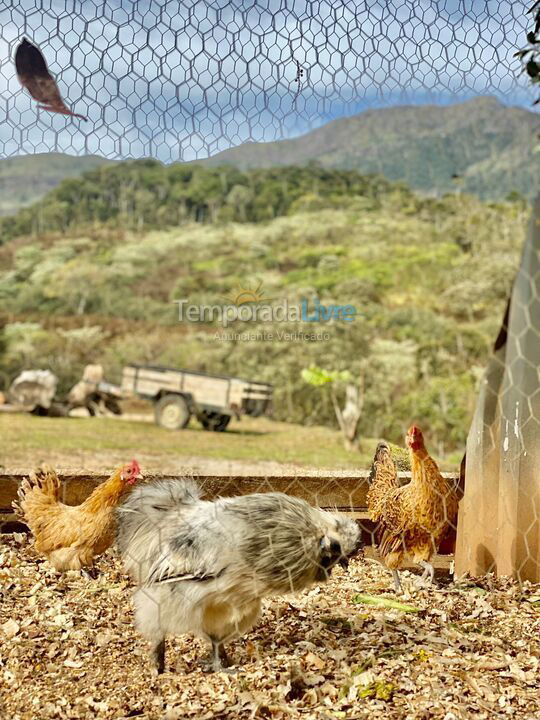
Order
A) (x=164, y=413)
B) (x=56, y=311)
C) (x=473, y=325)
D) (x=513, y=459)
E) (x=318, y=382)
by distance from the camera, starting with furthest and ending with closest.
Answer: (x=56, y=311) → (x=473, y=325) → (x=318, y=382) → (x=164, y=413) → (x=513, y=459)

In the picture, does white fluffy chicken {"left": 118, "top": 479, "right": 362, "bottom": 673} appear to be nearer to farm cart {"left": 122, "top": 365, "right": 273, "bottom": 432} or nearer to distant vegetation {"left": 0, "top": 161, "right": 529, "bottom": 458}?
farm cart {"left": 122, "top": 365, "right": 273, "bottom": 432}

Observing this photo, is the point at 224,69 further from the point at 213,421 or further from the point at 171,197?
the point at 171,197

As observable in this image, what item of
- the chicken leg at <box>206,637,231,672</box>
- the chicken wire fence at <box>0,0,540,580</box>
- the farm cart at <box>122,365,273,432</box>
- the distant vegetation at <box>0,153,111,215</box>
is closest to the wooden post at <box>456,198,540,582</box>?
the chicken wire fence at <box>0,0,540,580</box>

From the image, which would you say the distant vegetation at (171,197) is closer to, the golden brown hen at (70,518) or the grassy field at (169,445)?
the grassy field at (169,445)

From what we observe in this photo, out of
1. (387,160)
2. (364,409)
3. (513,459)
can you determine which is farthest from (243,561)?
(364,409)

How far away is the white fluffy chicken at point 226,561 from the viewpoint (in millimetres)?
1822

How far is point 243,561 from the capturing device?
181 centimetres

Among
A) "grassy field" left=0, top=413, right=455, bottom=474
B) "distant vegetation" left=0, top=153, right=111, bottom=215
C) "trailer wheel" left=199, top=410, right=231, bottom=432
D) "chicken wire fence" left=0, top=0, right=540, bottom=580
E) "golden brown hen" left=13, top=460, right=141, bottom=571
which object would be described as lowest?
"grassy field" left=0, top=413, right=455, bottom=474

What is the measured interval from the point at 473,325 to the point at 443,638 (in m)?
11.7

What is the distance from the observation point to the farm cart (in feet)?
36.3

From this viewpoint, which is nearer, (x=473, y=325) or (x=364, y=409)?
(x=364, y=409)

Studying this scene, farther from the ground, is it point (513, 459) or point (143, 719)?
point (513, 459)

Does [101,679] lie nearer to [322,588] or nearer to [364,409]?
[322,588]

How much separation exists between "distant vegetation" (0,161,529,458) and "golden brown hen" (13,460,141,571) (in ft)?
30.5
